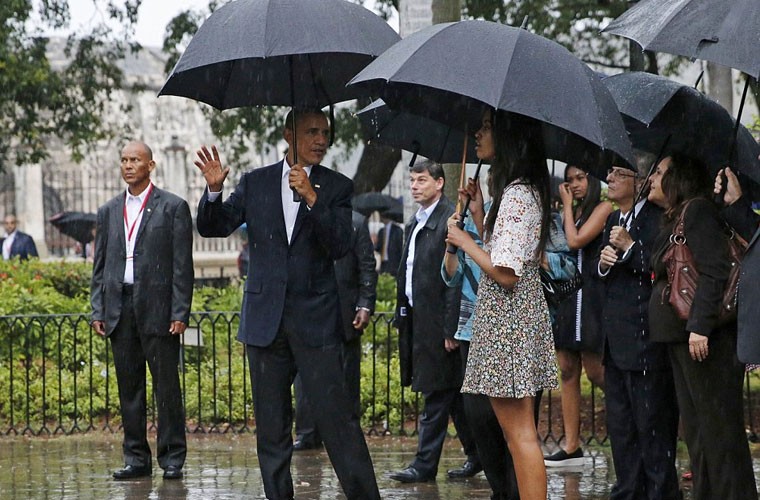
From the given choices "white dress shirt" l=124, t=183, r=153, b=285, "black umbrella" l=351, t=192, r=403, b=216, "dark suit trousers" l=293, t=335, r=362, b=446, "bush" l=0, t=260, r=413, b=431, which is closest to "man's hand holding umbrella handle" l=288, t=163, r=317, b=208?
"white dress shirt" l=124, t=183, r=153, b=285

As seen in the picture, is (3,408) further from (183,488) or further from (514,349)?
(514,349)

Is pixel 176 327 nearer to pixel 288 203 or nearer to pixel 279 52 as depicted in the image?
pixel 288 203

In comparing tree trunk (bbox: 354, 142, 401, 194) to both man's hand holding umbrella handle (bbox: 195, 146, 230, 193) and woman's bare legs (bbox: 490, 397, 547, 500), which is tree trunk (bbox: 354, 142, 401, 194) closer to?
man's hand holding umbrella handle (bbox: 195, 146, 230, 193)

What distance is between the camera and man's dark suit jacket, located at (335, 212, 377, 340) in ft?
32.3

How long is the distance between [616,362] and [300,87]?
7.72 feet

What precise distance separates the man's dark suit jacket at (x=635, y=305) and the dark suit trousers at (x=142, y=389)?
3.12 metres

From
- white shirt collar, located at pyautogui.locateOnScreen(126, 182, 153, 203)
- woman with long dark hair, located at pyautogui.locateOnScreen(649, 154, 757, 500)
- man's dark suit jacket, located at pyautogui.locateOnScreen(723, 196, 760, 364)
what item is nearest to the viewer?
man's dark suit jacket, located at pyautogui.locateOnScreen(723, 196, 760, 364)

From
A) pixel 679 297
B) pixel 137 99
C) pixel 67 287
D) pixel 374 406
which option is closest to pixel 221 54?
pixel 679 297

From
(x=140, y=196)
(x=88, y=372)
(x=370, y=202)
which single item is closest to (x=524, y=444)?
(x=140, y=196)

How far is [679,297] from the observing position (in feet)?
21.6

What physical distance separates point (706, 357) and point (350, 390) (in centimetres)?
379

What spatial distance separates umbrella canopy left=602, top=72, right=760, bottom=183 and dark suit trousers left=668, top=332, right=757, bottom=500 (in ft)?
3.41

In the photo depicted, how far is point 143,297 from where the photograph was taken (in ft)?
28.9

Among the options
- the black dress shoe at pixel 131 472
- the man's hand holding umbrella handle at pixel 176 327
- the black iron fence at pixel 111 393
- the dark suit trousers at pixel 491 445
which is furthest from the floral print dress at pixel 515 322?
the black iron fence at pixel 111 393
